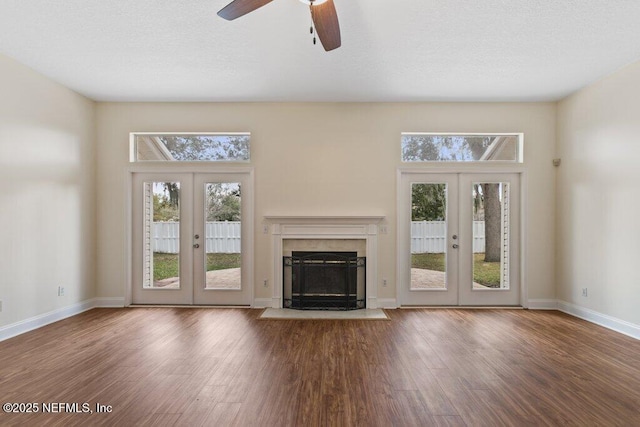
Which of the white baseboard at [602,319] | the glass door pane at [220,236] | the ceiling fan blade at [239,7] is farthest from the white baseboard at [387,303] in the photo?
the ceiling fan blade at [239,7]

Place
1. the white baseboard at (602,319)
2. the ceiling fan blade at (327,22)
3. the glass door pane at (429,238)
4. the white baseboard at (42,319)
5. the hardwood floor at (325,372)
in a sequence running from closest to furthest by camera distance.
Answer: the hardwood floor at (325,372), the ceiling fan blade at (327,22), the white baseboard at (42,319), the white baseboard at (602,319), the glass door pane at (429,238)

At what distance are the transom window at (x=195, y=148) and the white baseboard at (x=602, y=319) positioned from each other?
5.04 metres

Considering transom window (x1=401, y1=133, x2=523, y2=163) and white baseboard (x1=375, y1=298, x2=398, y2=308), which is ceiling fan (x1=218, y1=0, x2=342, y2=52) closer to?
transom window (x1=401, y1=133, x2=523, y2=163)

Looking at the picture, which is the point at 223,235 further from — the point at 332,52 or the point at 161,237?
the point at 332,52

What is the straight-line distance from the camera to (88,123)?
4.82m

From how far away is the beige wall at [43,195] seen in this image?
3631mm

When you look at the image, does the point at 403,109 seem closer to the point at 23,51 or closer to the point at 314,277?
the point at 314,277

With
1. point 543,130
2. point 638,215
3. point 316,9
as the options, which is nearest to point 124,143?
point 316,9

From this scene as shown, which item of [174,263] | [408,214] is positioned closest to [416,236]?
[408,214]

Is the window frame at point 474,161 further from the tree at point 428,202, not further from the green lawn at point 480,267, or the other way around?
the green lawn at point 480,267

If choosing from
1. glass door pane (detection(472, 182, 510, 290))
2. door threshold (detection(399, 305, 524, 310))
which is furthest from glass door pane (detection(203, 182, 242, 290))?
glass door pane (detection(472, 182, 510, 290))

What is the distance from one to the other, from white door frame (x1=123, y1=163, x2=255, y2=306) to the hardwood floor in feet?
2.50

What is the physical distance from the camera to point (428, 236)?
4.97 meters

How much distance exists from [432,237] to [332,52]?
2.92 metres
